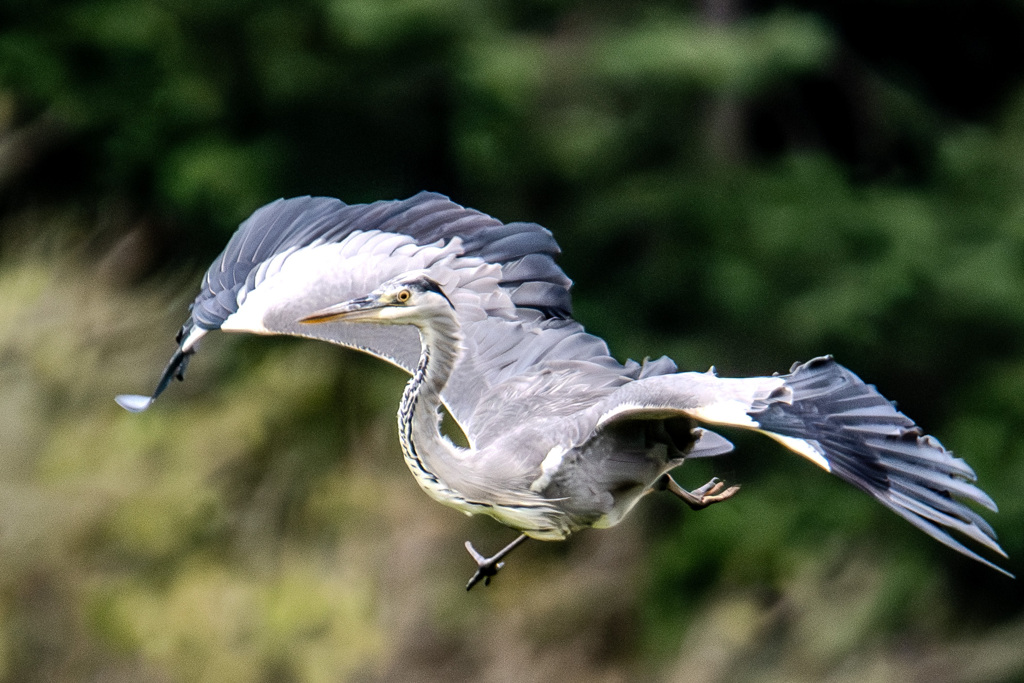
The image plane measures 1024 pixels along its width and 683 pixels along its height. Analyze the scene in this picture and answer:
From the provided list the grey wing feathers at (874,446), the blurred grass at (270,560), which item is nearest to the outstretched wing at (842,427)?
the grey wing feathers at (874,446)

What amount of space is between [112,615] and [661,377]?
381 cm

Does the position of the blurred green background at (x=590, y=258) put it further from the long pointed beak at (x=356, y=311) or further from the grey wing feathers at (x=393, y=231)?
the long pointed beak at (x=356, y=311)

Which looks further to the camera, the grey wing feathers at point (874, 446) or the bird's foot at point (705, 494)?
the bird's foot at point (705, 494)

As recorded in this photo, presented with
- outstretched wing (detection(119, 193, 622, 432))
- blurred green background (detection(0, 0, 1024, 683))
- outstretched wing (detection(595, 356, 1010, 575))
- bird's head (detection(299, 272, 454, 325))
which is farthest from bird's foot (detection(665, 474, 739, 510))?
blurred green background (detection(0, 0, 1024, 683))

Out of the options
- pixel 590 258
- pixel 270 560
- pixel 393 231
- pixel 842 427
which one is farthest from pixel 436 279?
pixel 590 258

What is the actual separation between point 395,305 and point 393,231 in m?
0.84

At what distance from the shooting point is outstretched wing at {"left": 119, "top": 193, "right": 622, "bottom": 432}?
170 inches

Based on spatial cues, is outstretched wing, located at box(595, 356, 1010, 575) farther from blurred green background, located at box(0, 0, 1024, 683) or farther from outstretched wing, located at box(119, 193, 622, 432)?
blurred green background, located at box(0, 0, 1024, 683)

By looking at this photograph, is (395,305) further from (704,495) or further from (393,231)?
(704,495)

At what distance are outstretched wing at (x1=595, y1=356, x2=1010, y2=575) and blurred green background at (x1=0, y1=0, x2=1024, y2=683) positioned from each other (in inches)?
148

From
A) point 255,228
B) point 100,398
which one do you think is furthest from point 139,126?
point 255,228

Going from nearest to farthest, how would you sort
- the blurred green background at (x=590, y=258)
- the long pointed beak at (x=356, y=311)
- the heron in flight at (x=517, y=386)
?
the heron in flight at (x=517, y=386)
the long pointed beak at (x=356, y=311)
the blurred green background at (x=590, y=258)

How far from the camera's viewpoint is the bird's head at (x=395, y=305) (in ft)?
12.2

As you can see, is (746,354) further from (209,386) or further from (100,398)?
(100,398)
